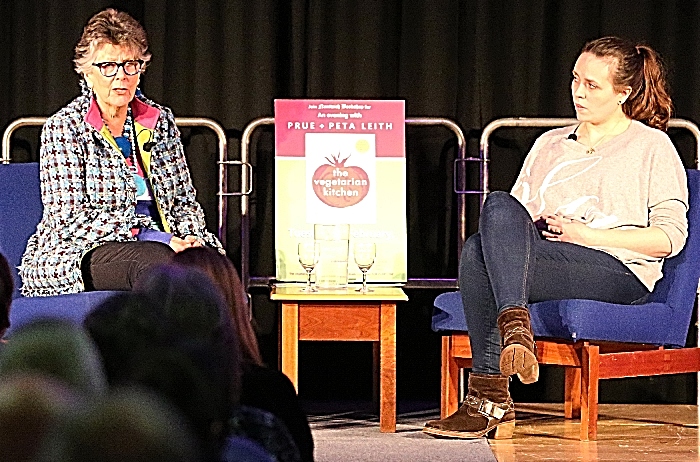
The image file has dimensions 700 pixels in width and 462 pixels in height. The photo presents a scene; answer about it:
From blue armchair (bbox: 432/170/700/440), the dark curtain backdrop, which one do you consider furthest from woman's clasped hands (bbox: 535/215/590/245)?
the dark curtain backdrop

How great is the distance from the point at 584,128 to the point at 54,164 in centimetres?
171

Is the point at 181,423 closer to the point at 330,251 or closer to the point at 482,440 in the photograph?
the point at 482,440

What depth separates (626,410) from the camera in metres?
4.17

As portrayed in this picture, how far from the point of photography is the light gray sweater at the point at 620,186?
11.1 ft

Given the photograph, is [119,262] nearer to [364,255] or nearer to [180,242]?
[180,242]

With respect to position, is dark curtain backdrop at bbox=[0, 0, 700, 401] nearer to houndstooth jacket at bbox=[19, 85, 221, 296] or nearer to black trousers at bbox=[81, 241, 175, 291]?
houndstooth jacket at bbox=[19, 85, 221, 296]

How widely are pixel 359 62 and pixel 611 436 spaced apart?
174 cm

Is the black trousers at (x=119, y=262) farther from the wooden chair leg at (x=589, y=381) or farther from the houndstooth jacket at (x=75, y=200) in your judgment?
the wooden chair leg at (x=589, y=381)

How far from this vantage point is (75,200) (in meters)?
3.35

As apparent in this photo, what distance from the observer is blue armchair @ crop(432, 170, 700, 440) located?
324 centimetres

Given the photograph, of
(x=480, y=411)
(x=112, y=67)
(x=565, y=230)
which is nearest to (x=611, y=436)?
(x=480, y=411)

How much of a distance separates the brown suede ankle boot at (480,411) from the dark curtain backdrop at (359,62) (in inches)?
47.8

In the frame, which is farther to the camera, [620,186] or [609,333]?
[620,186]

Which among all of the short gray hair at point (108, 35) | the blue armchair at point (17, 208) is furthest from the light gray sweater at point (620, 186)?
the blue armchair at point (17, 208)
